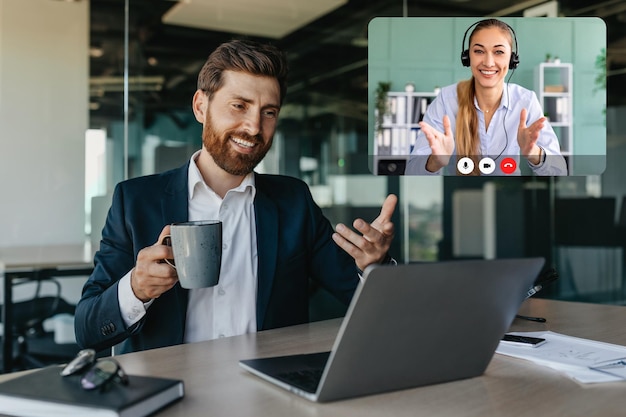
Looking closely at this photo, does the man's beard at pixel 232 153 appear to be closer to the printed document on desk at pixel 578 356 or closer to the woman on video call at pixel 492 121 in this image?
the woman on video call at pixel 492 121

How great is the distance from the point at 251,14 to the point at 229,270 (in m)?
2.63

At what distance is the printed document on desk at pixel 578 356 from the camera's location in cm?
103

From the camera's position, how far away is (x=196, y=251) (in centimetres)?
116

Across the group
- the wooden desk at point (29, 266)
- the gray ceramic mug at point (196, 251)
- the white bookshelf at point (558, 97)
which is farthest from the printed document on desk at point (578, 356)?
the wooden desk at point (29, 266)

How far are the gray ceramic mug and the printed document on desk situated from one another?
546mm

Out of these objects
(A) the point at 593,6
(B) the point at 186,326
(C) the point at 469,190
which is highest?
(A) the point at 593,6

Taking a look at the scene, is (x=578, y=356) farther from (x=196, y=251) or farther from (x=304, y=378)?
(x=196, y=251)

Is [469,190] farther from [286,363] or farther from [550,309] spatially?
[286,363]

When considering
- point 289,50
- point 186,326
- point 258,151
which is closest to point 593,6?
point 289,50

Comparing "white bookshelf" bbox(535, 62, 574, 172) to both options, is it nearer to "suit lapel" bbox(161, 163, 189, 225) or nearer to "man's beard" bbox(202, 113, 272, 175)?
"man's beard" bbox(202, 113, 272, 175)

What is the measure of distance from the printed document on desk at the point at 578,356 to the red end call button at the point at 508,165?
1.85ft

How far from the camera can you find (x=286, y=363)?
1060mm

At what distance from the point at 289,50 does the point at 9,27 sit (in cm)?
158

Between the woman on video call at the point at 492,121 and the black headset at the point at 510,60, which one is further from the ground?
the black headset at the point at 510,60
